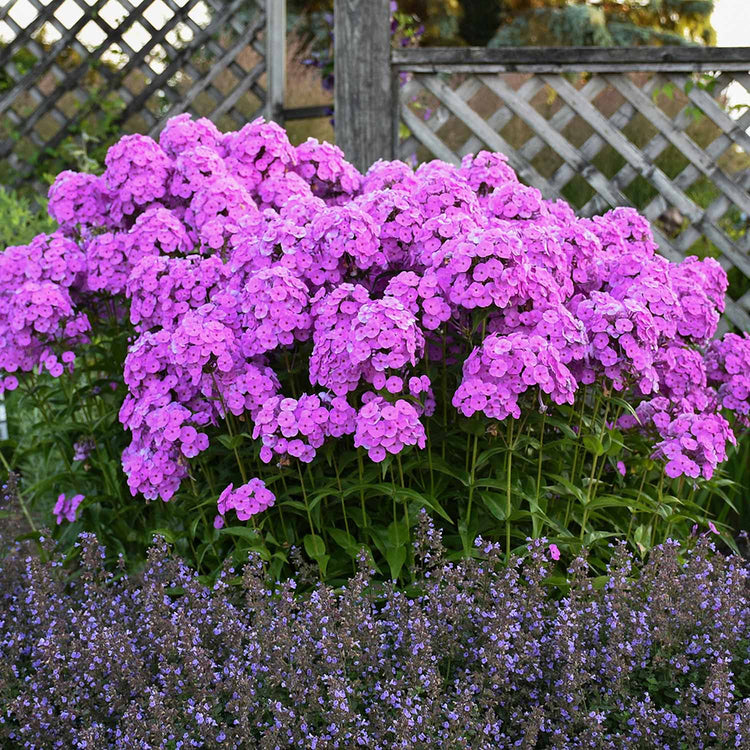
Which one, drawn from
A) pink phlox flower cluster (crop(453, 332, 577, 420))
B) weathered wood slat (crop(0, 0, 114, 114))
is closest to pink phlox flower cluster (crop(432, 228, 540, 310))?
pink phlox flower cluster (crop(453, 332, 577, 420))

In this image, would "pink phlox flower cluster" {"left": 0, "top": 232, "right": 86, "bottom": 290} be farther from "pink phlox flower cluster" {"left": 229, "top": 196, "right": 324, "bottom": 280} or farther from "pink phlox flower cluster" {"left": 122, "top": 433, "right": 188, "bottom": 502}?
"pink phlox flower cluster" {"left": 122, "top": 433, "right": 188, "bottom": 502}

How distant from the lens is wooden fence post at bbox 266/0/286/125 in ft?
21.0

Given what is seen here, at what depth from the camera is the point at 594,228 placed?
304cm

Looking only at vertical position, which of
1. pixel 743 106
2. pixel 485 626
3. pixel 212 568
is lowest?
pixel 212 568

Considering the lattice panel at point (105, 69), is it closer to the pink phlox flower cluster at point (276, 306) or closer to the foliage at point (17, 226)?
the foliage at point (17, 226)

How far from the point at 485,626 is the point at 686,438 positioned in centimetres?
95

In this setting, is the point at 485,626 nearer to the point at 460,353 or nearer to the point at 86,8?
the point at 460,353

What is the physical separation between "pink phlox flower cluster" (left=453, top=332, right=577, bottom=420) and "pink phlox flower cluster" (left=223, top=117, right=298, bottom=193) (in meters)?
1.20

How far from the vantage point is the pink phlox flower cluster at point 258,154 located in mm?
3227

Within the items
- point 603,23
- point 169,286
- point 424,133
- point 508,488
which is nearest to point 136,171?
point 169,286

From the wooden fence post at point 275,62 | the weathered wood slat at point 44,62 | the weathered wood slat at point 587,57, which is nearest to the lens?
the weathered wood slat at point 587,57

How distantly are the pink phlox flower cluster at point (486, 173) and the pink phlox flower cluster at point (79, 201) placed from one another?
1.19 metres

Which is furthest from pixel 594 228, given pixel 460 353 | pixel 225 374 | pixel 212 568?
pixel 212 568

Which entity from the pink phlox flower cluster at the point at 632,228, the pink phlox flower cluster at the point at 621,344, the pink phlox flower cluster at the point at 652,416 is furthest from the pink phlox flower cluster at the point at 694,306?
the pink phlox flower cluster at the point at 621,344
